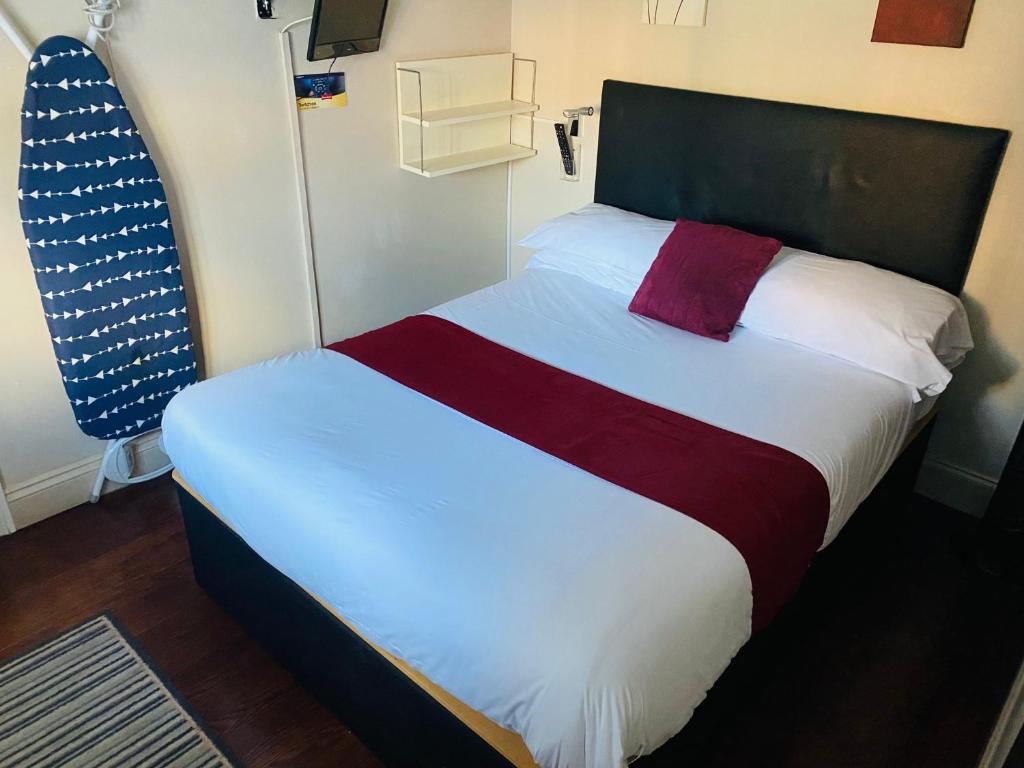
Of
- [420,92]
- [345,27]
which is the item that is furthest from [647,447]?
[420,92]

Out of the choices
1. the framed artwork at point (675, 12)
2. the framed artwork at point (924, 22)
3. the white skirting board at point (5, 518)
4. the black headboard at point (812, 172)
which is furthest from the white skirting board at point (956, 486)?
the white skirting board at point (5, 518)

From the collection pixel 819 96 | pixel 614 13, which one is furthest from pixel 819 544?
pixel 614 13

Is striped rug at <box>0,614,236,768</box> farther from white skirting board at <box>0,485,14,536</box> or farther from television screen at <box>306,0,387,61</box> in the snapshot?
television screen at <box>306,0,387,61</box>

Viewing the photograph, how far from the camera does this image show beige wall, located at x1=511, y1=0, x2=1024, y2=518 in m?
2.31

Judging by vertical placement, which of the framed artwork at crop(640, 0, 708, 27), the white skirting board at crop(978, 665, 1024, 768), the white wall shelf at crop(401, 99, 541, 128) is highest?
the framed artwork at crop(640, 0, 708, 27)

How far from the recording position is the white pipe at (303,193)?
2.70 m

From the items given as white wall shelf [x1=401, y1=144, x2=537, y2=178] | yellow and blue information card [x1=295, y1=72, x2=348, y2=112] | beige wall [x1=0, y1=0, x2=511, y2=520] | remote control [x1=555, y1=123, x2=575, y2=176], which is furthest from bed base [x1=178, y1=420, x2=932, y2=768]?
remote control [x1=555, y1=123, x2=575, y2=176]

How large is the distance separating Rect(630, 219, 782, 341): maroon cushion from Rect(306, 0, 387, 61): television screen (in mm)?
1327

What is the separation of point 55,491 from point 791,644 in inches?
93.6

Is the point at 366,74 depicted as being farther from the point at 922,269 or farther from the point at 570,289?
the point at 922,269

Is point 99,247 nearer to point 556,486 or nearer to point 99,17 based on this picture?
point 99,17

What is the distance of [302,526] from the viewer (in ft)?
5.54

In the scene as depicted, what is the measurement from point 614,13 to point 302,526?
2370 mm

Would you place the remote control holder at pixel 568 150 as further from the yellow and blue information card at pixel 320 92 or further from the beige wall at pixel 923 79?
the yellow and blue information card at pixel 320 92
